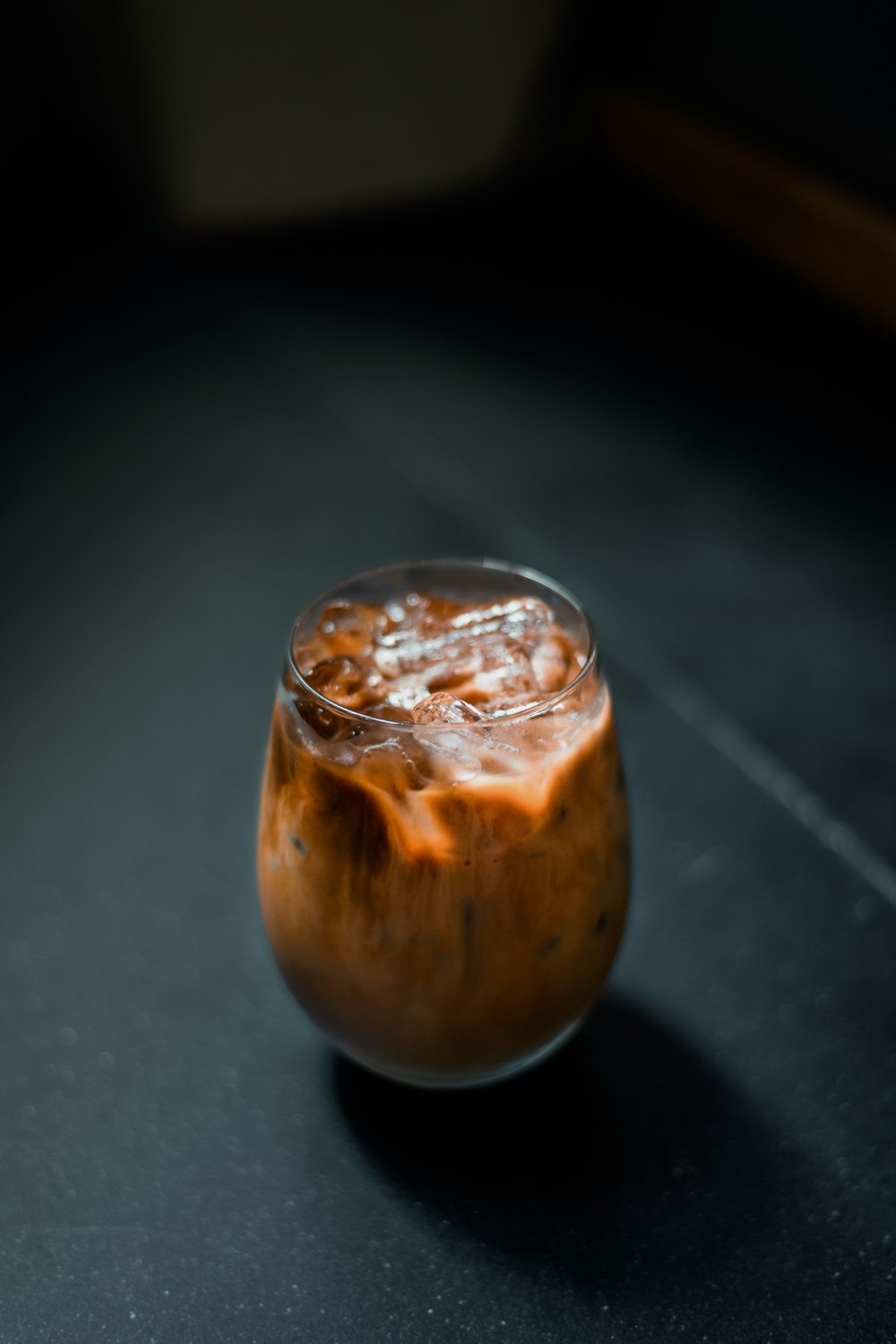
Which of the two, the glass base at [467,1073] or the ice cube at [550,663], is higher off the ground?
the ice cube at [550,663]

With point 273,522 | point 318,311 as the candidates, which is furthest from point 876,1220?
point 318,311

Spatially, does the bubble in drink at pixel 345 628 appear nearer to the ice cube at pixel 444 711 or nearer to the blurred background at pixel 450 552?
the ice cube at pixel 444 711

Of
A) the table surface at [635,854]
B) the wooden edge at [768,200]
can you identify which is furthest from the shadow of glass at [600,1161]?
the wooden edge at [768,200]

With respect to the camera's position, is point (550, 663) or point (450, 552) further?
point (450, 552)

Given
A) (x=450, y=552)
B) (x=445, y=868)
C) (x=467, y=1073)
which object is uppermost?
(x=445, y=868)

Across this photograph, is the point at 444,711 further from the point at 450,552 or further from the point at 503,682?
the point at 450,552

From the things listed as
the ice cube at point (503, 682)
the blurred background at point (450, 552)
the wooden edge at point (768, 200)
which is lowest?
the blurred background at point (450, 552)

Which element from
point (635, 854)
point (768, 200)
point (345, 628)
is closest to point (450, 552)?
point (635, 854)
